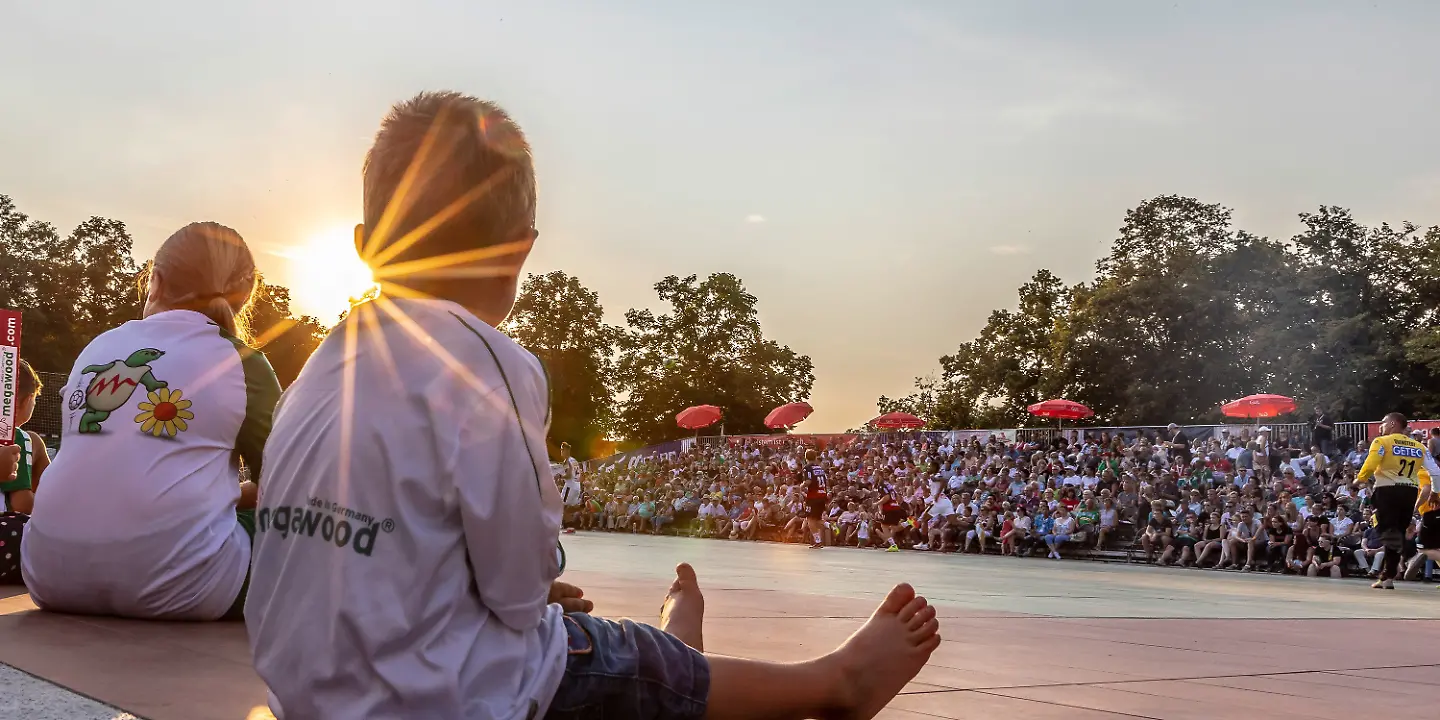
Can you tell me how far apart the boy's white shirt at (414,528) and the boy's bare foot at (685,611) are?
832mm

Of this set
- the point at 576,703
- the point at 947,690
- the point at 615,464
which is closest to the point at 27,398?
the point at 947,690

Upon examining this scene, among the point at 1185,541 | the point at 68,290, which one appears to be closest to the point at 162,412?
the point at 1185,541

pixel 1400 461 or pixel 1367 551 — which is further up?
pixel 1400 461

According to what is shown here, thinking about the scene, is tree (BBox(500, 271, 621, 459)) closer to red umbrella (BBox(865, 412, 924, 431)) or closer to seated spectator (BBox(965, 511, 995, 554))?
red umbrella (BBox(865, 412, 924, 431))

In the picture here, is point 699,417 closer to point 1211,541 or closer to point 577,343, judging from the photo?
point 1211,541

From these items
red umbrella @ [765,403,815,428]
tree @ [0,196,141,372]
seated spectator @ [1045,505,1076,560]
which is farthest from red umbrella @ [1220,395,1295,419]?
tree @ [0,196,141,372]

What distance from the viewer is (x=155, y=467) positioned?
3.30m

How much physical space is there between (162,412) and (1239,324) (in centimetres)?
5136

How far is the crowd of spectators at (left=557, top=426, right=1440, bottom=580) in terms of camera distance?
1628 cm

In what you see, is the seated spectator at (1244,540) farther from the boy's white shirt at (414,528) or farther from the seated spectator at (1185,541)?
the boy's white shirt at (414,528)

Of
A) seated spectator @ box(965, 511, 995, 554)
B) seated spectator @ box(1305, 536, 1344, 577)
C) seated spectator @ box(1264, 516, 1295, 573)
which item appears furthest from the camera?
seated spectator @ box(965, 511, 995, 554)

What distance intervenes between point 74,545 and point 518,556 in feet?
7.61

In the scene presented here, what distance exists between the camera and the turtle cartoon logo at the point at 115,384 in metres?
3.35

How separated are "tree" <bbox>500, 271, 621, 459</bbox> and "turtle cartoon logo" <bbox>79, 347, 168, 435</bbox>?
63983 mm
